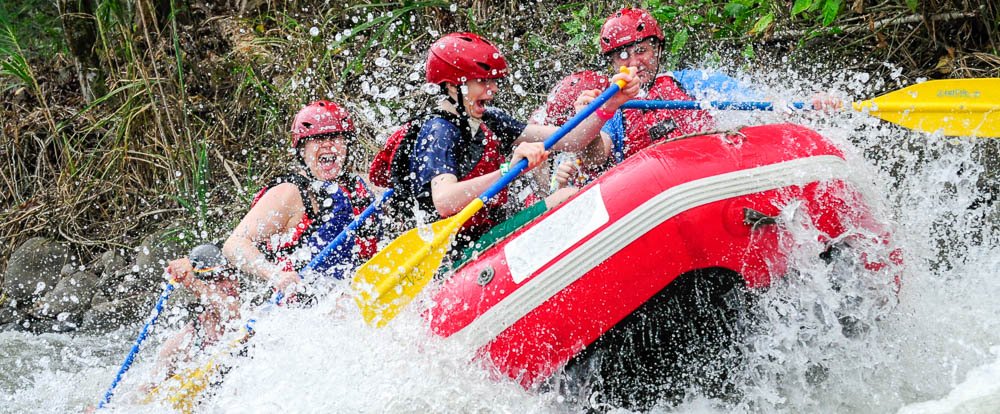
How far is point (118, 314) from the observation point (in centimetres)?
726

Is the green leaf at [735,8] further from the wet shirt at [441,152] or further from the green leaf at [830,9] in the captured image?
the wet shirt at [441,152]

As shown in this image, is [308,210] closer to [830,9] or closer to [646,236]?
[646,236]

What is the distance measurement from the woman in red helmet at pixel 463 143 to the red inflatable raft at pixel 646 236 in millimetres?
401

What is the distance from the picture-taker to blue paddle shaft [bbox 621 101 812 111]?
4.04 meters

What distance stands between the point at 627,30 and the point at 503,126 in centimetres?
82

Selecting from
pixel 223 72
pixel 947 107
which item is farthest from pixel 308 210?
pixel 223 72

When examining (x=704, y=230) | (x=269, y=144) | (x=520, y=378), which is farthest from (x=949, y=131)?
(x=269, y=144)

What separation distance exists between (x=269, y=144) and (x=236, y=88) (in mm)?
901

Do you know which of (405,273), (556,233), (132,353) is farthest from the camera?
(132,353)

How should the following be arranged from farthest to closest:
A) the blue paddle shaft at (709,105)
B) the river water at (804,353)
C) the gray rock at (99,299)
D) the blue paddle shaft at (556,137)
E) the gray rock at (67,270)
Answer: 1. the gray rock at (67,270)
2. the gray rock at (99,299)
3. the blue paddle shaft at (709,105)
4. the blue paddle shaft at (556,137)
5. the river water at (804,353)

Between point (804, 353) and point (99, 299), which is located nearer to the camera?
point (804, 353)

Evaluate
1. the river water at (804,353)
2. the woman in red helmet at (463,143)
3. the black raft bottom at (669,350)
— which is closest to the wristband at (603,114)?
the woman in red helmet at (463,143)

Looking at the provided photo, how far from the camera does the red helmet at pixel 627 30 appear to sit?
447 cm

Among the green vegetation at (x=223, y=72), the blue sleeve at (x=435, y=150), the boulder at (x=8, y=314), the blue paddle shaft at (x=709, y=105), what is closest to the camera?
the blue sleeve at (x=435, y=150)
